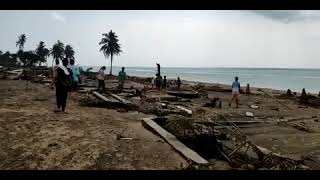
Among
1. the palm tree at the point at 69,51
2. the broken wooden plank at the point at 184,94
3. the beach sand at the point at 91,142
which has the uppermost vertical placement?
the palm tree at the point at 69,51

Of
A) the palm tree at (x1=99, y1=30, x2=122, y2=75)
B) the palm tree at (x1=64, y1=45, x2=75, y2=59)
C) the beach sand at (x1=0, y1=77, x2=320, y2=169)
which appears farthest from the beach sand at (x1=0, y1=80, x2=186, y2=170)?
the palm tree at (x1=64, y1=45, x2=75, y2=59)

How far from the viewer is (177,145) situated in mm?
7520

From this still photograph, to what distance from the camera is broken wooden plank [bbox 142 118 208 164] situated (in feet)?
21.3

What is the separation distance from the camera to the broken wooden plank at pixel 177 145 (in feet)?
21.3

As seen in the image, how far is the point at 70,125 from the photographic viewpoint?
962 centimetres

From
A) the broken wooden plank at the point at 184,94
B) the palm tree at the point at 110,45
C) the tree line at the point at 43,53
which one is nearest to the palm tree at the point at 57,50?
the tree line at the point at 43,53

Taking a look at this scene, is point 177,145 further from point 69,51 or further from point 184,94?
point 69,51

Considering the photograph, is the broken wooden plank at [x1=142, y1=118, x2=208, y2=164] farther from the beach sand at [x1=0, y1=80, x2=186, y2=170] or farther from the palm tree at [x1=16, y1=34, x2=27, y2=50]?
the palm tree at [x1=16, y1=34, x2=27, y2=50]

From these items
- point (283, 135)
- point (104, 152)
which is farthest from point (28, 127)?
point (283, 135)

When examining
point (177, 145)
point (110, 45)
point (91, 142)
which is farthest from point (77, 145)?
point (110, 45)

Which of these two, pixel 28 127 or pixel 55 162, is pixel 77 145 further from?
pixel 28 127

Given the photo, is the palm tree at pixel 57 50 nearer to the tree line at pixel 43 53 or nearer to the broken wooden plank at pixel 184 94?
the tree line at pixel 43 53
